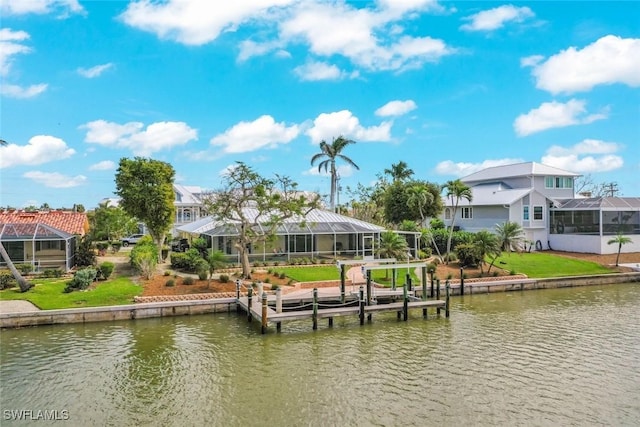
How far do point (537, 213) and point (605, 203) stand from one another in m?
5.17

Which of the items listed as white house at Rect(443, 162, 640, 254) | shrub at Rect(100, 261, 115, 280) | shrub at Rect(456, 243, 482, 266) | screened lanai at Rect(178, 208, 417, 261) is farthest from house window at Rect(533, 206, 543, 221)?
shrub at Rect(100, 261, 115, 280)

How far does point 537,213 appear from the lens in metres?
41.3

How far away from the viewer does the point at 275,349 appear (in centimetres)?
1669

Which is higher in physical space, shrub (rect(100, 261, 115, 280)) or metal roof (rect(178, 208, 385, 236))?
metal roof (rect(178, 208, 385, 236))

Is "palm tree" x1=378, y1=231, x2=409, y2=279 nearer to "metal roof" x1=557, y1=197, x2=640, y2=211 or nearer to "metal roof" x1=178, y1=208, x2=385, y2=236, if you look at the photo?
"metal roof" x1=178, y1=208, x2=385, y2=236

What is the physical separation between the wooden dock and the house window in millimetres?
22396

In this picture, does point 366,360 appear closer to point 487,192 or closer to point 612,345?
point 612,345

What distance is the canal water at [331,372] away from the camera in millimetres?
11547

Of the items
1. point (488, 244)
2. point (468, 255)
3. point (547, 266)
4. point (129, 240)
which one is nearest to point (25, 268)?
point (129, 240)

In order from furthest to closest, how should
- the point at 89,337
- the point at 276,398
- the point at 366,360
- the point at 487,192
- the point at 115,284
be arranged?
the point at 487,192 → the point at 115,284 → the point at 89,337 → the point at 366,360 → the point at 276,398

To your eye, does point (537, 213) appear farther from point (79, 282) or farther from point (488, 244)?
point (79, 282)

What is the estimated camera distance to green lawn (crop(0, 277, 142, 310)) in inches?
814

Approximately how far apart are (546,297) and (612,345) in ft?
31.2

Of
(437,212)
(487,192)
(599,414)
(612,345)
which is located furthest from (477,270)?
(599,414)
